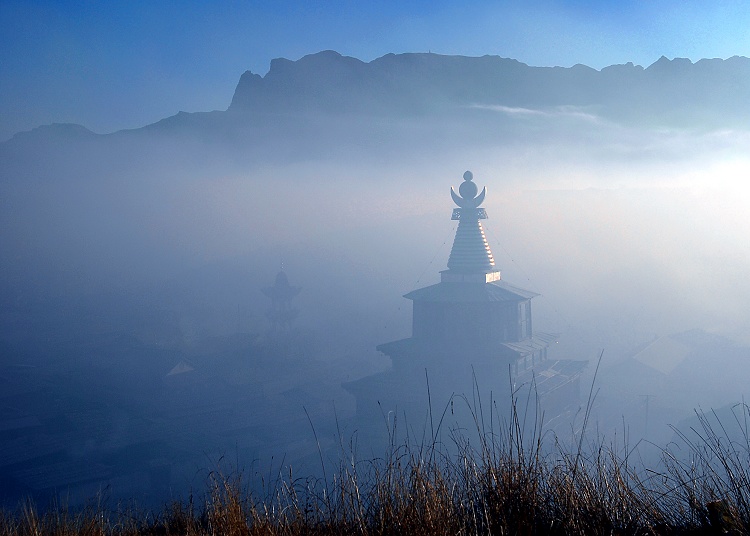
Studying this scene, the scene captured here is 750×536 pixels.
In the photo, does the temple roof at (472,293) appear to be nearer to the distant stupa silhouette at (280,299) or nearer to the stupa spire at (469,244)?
the stupa spire at (469,244)

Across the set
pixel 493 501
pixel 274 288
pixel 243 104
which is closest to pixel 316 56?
pixel 243 104

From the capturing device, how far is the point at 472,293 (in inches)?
1083

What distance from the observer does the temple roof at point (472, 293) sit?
27094 millimetres

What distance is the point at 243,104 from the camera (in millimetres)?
154000

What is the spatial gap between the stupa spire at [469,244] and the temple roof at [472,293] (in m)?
0.49

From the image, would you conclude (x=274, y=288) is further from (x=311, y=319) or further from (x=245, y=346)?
(x=311, y=319)

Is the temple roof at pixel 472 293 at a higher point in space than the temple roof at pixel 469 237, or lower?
lower

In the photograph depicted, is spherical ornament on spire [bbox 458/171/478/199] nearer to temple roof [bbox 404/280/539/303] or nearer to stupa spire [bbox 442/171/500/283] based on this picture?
stupa spire [bbox 442/171/500/283]

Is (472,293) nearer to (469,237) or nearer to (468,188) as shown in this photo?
(469,237)

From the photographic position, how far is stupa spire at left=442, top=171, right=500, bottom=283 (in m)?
28.6

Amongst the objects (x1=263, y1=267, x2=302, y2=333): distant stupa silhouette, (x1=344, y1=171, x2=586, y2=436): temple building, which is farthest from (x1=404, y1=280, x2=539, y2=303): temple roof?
(x1=263, y1=267, x2=302, y2=333): distant stupa silhouette

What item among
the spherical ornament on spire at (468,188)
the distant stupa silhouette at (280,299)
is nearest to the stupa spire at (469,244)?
the spherical ornament on spire at (468,188)

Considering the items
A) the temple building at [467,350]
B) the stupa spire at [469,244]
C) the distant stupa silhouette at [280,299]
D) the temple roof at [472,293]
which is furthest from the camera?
the distant stupa silhouette at [280,299]

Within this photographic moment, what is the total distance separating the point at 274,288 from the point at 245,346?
7.81m
